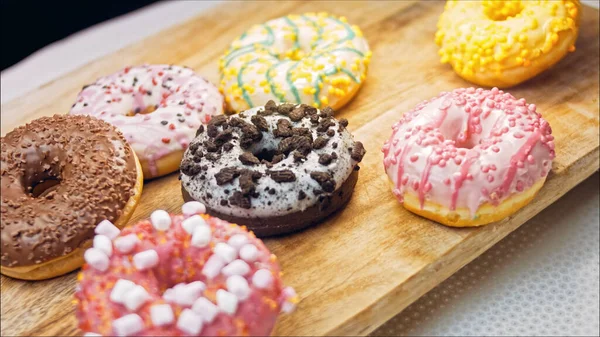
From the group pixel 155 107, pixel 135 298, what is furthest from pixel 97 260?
pixel 155 107

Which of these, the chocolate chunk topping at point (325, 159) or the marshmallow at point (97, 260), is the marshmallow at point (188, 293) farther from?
the chocolate chunk topping at point (325, 159)

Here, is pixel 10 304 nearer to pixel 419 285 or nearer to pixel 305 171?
pixel 305 171

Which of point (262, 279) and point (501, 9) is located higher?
point (501, 9)

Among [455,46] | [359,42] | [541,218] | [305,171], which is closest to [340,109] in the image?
[359,42]

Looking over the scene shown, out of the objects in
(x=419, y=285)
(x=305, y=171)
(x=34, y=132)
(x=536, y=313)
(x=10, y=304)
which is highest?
(x=34, y=132)

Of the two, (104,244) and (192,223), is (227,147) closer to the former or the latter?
(192,223)

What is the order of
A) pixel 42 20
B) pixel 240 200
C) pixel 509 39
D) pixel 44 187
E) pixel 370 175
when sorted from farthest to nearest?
pixel 42 20 < pixel 509 39 < pixel 370 175 < pixel 44 187 < pixel 240 200
